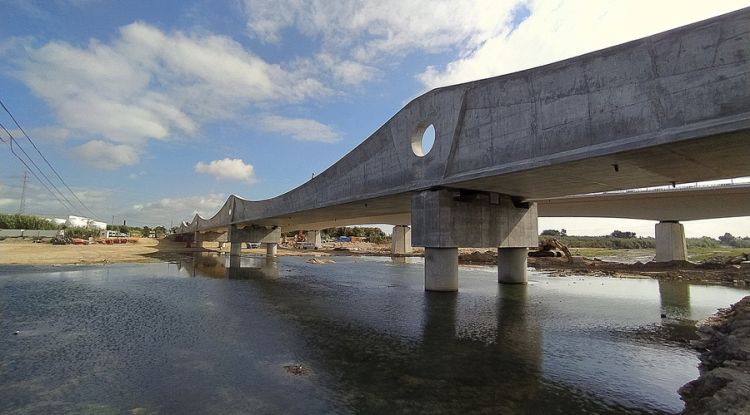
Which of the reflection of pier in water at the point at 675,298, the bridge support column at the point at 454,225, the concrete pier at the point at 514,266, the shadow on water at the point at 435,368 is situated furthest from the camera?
the concrete pier at the point at 514,266

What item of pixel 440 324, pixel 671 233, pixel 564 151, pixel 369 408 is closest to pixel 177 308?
pixel 440 324

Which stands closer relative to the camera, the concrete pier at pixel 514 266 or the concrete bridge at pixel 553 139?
the concrete bridge at pixel 553 139

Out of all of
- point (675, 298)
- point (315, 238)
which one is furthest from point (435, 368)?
point (315, 238)

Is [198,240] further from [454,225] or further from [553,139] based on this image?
[553,139]

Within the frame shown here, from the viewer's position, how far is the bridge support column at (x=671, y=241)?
4667 cm

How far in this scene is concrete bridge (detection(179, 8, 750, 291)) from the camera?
12062 millimetres

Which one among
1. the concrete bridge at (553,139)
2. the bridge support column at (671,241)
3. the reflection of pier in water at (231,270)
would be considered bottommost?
the reflection of pier in water at (231,270)

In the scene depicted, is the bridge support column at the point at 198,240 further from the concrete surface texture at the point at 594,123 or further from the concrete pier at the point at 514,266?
the concrete pier at the point at 514,266

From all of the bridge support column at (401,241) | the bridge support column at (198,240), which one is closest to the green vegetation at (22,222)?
the bridge support column at (198,240)

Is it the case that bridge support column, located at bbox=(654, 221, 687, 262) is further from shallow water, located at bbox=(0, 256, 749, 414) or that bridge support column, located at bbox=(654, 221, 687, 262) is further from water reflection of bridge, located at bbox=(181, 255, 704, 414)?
water reflection of bridge, located at bbox=(181, 255, 704, 414)

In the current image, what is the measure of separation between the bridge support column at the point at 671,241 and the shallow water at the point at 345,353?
24.3m

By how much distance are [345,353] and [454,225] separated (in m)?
12.8

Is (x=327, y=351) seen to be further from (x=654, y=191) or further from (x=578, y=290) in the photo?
(x=654, y=191)

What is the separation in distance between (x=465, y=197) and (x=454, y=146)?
459cm
